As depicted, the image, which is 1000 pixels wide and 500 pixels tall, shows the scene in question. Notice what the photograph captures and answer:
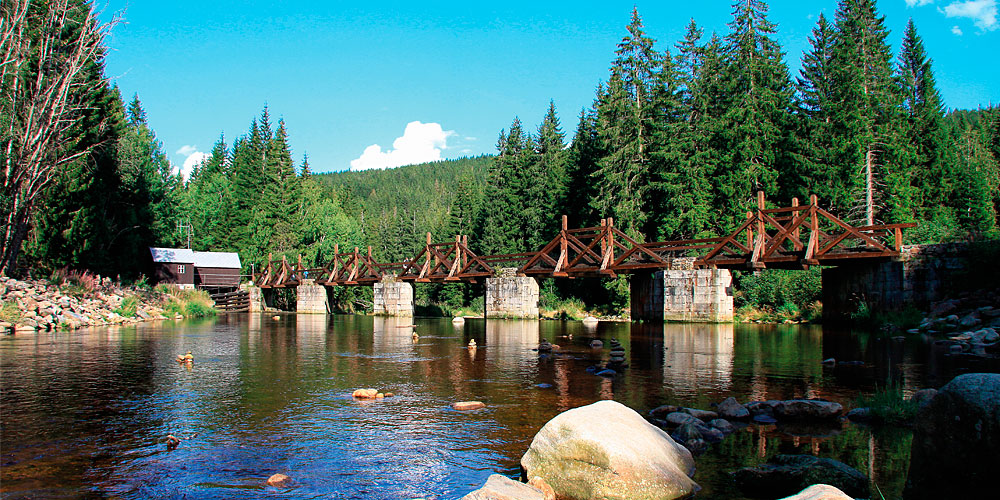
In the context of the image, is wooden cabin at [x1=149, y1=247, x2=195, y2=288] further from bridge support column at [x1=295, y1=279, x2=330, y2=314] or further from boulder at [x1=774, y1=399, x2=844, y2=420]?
boulder at [x1=774, y1=399, x2=844, y2=420]

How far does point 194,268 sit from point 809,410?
5385cm

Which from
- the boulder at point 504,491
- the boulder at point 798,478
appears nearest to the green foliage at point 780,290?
the boulder at point 798,478

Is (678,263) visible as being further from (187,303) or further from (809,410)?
(187,303)

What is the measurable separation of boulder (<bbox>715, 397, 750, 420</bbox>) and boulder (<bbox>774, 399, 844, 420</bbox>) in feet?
1.50

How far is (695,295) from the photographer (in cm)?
2412

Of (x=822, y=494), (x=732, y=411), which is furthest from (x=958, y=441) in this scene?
(x=732, y=411)

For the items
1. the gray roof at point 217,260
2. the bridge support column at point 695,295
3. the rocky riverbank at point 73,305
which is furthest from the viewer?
the gray roof at point 217,260

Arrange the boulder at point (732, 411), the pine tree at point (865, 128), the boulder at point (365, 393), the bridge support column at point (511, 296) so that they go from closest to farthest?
the boulder at point (732, 411)
the boulder at point (365, 393)
the bridge support column at point (511, 296)
the pine tree at point (865, 128)

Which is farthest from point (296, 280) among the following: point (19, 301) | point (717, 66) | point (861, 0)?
point (861, 0)

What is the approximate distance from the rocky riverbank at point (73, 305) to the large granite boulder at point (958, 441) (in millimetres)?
24649

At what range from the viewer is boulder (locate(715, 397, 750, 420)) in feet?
25.3

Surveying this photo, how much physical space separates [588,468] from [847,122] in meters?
36.4

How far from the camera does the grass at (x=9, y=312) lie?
20.5 meters

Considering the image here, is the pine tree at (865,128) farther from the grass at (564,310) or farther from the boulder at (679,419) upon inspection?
the boulder at (679,419)
